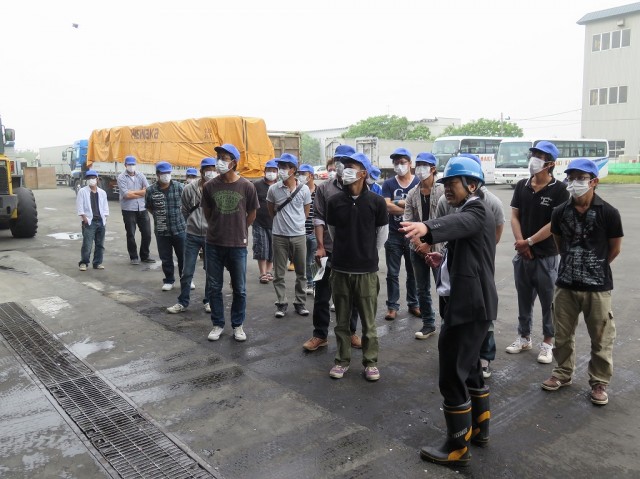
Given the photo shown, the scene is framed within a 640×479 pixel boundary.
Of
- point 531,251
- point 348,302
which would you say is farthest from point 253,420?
point 531,251

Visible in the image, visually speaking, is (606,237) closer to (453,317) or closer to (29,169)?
(453,317)

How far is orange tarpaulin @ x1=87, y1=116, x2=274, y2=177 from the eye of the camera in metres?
16.7

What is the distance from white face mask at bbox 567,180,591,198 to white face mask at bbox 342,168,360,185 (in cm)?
167

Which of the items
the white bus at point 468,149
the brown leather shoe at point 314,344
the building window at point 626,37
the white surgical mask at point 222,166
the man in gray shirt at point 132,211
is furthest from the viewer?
the building window at point 626,37

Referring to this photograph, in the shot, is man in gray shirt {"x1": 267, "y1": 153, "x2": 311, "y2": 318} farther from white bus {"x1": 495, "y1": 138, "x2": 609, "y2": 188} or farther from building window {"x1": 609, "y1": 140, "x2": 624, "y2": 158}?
building window {"x1": 609, "y1": 140, "x2": 624, "y2": 158}

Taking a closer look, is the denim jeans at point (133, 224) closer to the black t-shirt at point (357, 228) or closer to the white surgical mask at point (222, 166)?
the white surgical mask at point (222, 166)

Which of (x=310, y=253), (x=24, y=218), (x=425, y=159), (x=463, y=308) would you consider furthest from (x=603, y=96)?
(x=463, y=308)

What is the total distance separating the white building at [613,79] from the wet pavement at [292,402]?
138ft

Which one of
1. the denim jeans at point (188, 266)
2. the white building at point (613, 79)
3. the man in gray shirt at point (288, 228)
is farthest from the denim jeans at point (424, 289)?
the white building at point (613, 79)

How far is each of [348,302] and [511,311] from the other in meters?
2.90

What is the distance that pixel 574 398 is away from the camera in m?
4.10

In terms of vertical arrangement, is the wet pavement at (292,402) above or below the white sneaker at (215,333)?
below

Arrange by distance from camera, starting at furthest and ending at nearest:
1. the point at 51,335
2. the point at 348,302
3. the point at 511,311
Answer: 1. the point at 511,311
2. the point at 51,335
3. the point at 348,302

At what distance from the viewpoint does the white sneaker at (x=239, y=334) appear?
17.9ft
